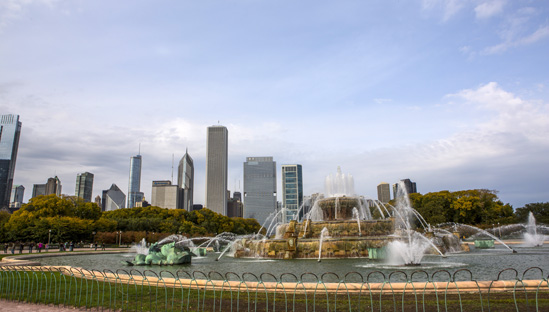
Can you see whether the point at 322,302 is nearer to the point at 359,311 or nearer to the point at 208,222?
the point at 359,311

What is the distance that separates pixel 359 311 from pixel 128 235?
68.5 m

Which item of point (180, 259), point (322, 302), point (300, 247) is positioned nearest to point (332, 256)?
point (300, 247)

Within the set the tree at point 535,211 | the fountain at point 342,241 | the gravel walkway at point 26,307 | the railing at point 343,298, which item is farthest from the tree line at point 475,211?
the gravel walkway at point 26,307

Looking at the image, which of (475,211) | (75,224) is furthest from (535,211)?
(75,224)

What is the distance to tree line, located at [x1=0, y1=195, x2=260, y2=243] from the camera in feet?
193

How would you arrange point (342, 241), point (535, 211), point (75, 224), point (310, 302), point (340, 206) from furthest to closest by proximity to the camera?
point (535, 211) → point (75, 224) → point (340, 206) → point (342, 241) → point (310, 302)

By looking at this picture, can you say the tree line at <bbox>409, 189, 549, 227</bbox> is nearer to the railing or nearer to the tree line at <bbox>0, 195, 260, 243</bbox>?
the tree line at <bbox>0, 195, 260, 243</bbox>

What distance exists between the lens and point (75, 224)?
62.6 metres

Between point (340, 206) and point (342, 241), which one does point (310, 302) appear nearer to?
point (342, 241)

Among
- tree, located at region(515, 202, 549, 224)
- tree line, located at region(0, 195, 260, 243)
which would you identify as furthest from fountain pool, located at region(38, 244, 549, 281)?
tree, located at region(515, 202, 549, 224)

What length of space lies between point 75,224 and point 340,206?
47.2m

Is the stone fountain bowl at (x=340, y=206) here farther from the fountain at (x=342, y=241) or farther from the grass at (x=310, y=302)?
the grass at (x=310, y=302)

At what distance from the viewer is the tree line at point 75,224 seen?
58938mm

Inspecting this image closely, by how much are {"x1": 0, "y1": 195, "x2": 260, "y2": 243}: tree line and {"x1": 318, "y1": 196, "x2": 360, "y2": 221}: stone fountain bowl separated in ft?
139
